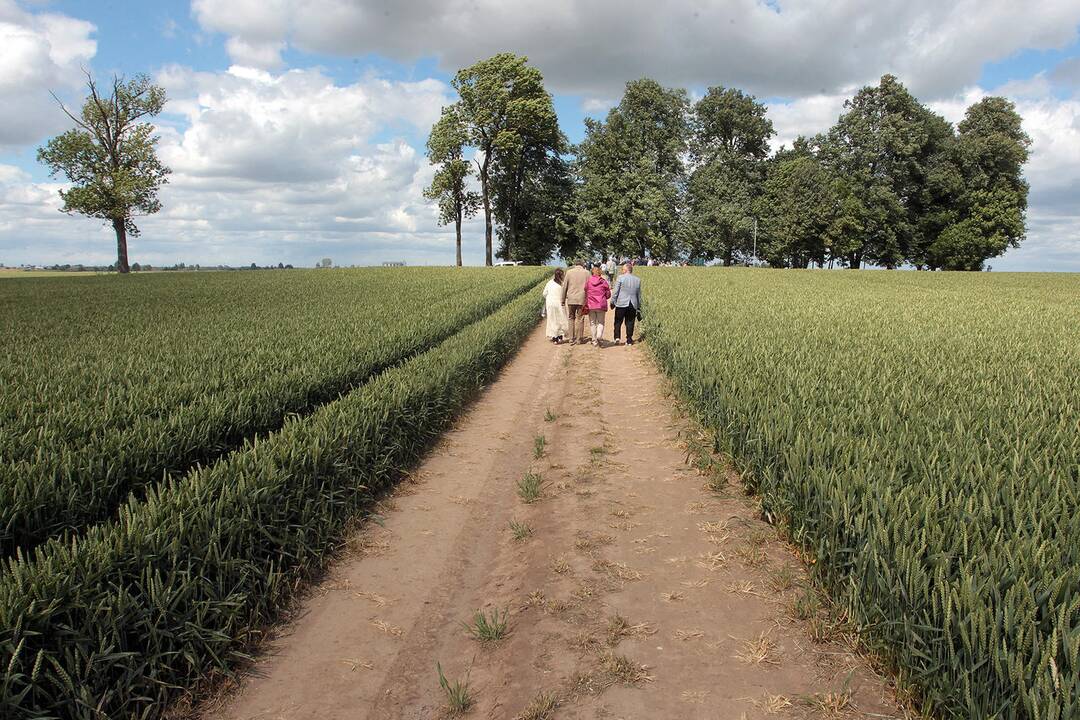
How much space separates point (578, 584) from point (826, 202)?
5387cm

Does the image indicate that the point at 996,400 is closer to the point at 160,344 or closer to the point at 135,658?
the point at 135,658

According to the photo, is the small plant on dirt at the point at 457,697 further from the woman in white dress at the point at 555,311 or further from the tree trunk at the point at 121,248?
the tree trunk at the point at 121,248

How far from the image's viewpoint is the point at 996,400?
5.07 metres

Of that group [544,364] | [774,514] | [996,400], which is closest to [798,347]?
[996,400]

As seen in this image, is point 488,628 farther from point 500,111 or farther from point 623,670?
point 500,111

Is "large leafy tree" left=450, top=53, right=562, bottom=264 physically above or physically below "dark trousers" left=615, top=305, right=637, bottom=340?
above

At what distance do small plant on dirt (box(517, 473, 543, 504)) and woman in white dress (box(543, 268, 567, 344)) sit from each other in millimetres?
9647

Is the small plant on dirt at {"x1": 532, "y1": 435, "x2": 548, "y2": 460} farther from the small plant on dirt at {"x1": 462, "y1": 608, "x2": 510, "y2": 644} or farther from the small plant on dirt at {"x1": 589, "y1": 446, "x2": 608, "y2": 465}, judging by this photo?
the small plant on dirt at {"x1": 462, "y1": 608, "x2": 510, "y2": 644}

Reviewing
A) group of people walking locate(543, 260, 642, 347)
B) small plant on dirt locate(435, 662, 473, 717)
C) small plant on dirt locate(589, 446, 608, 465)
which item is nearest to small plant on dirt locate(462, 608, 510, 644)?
small plant on dirt locate(435, 662, 473, 717)

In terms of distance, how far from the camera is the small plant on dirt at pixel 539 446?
6.51 meters

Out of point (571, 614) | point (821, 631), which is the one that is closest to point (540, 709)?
point (571, 614)

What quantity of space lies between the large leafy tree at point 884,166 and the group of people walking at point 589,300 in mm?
42084

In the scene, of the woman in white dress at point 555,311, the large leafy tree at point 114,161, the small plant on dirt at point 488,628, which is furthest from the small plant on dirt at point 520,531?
the large leafy tree at point 114,161

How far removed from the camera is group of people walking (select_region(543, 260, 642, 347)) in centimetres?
1423
